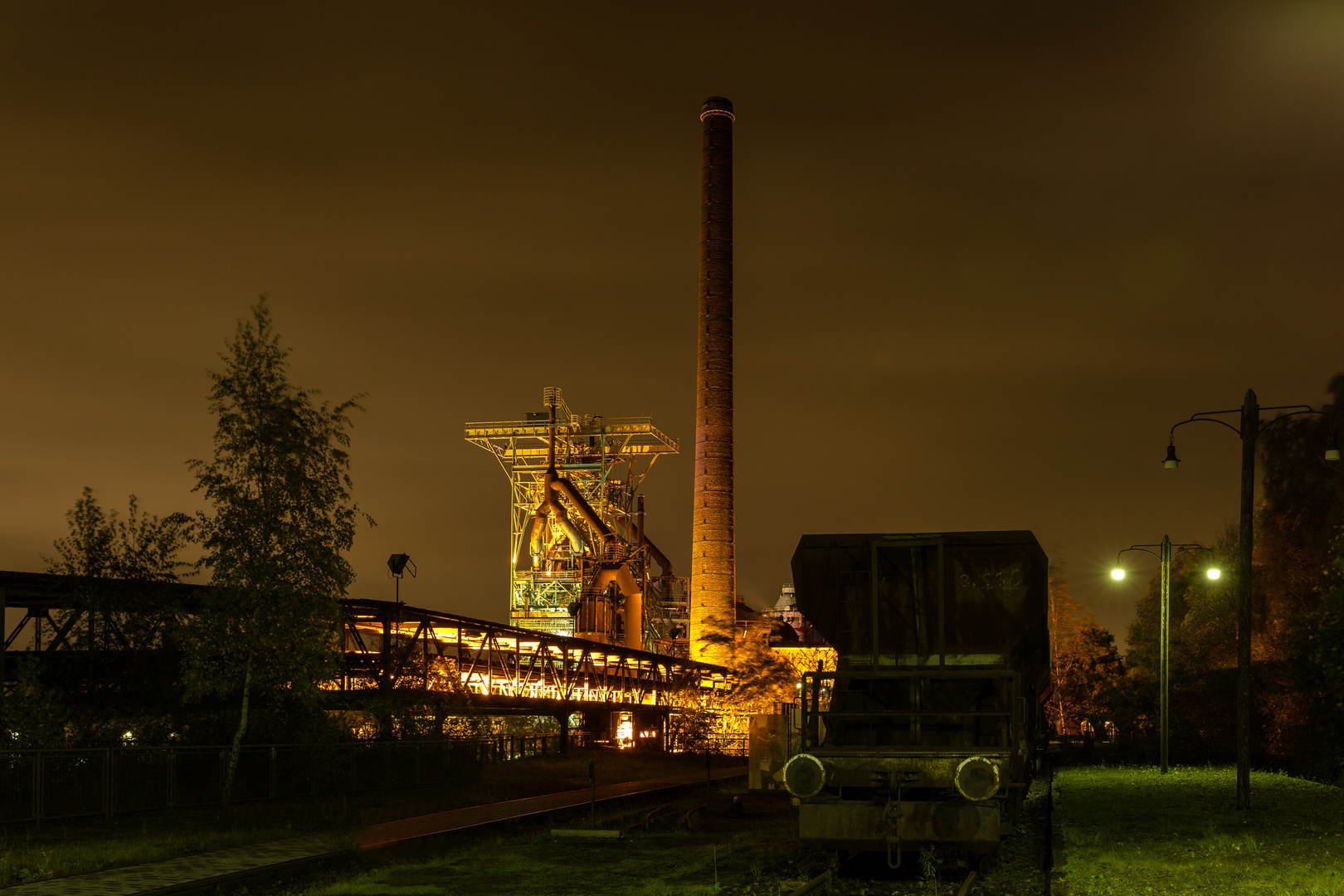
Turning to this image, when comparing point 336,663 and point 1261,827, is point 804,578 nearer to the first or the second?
point 1261,827

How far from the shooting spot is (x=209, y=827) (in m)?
20.1

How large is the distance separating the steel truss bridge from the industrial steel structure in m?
13.1

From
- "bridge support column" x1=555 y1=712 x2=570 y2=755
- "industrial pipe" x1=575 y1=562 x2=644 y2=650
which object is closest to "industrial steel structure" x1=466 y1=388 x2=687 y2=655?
"industrial pipe" x1=575 y1=562 x2=644 y2=650

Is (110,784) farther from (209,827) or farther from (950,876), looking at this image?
(950,876)

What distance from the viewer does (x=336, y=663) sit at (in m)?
25.0

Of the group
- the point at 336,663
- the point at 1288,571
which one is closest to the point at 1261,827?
the point at 336,663

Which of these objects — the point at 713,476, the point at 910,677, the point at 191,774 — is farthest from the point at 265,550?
the point at 713,476

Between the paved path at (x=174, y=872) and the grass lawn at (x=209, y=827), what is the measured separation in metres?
0.38

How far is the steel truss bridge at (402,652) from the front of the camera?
25.9m

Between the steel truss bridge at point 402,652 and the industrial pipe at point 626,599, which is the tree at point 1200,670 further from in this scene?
the industrial pipe at point 626,599

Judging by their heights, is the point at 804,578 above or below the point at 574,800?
above

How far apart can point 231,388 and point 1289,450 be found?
1781 inches

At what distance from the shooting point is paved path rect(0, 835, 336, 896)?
45.2 ft

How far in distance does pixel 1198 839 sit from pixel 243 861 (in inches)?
530
